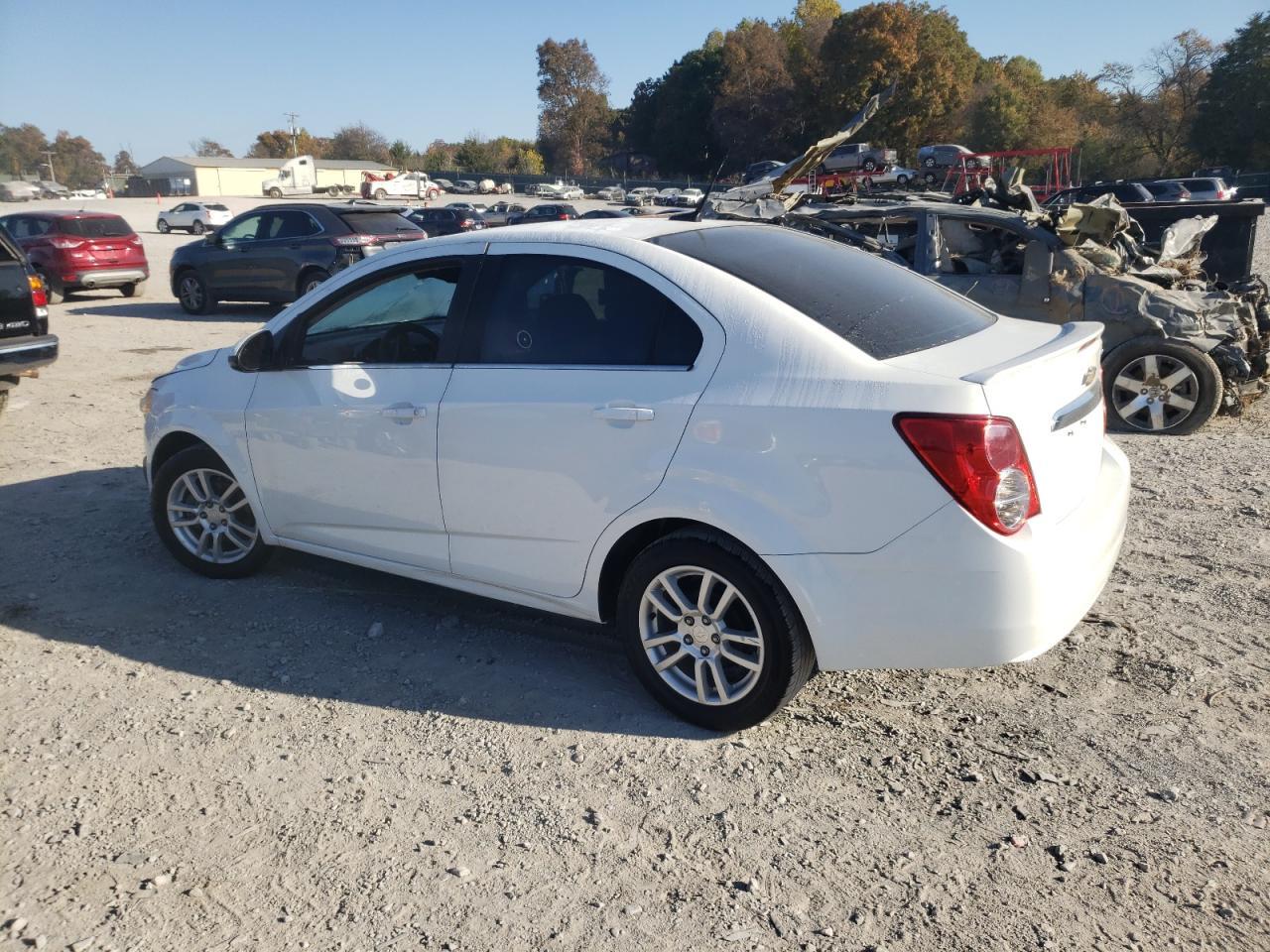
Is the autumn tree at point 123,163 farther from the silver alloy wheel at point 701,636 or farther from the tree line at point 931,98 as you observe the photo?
the silver alloy wheel at point 701,636

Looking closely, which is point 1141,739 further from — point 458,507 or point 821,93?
point 821,93

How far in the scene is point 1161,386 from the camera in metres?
7.73

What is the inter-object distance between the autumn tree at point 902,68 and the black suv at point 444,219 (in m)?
37.0

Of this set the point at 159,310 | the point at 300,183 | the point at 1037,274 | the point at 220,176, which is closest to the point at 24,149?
the point at 220,176

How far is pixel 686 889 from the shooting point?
2.81m

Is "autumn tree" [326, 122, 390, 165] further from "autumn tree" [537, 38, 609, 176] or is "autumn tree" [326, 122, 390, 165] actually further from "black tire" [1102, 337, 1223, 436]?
"black tire" [1102, 337, 1223, 436]

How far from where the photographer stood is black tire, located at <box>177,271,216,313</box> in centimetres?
1620

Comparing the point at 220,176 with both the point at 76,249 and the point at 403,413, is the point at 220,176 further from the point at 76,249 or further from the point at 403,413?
the point at 403,413

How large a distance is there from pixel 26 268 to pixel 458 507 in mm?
6355

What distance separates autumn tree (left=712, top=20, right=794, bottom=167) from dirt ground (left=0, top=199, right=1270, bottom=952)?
2734 inches

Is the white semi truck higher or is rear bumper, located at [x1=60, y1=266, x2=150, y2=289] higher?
the white semi truck

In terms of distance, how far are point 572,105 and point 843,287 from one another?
106 meters

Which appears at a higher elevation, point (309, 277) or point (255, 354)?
point (255, 354)

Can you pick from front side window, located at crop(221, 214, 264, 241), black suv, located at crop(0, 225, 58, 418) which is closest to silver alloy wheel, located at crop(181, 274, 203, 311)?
front side window, located at crop(221, 214, 264, 241)
